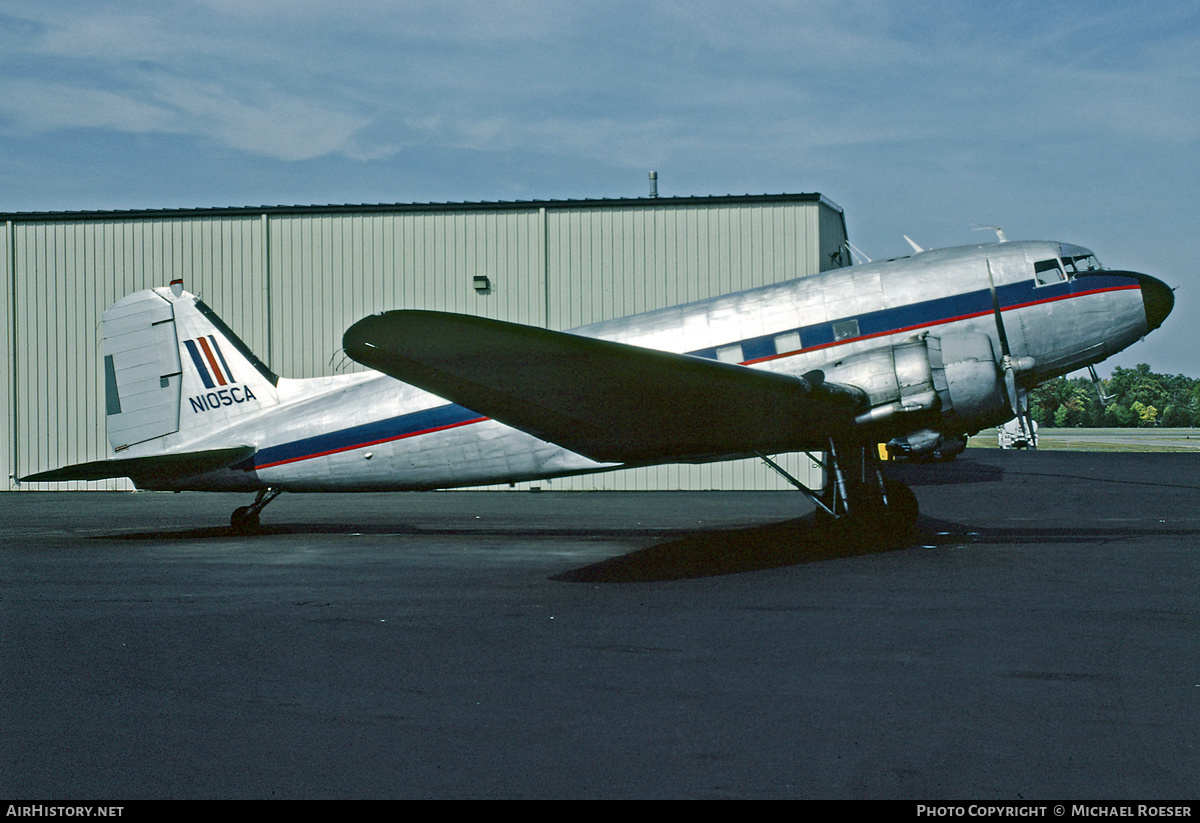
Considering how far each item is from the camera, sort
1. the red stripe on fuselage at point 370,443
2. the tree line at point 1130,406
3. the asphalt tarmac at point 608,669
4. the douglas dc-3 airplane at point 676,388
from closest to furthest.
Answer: the asphalt tarmac at point 608,669, the douglas dc-3 airplane at point 676,388, the red stripe on fuselage at point 370,443, the tree line at point 1130,406

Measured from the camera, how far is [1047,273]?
509 inches

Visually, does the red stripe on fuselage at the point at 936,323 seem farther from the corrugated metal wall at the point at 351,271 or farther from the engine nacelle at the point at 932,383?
the corrugated metal wall at the point at 351,271

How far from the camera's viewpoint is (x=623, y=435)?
38.6 feet

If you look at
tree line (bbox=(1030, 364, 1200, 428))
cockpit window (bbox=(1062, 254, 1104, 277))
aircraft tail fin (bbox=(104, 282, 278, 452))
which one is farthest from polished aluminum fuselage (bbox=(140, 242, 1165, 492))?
tree line (bbox=(1030, 364, 1200, 428))

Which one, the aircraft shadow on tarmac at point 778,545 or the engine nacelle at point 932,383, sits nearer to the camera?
the aircraft shadow on tarmac at point 778,545

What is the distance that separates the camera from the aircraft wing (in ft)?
29.6

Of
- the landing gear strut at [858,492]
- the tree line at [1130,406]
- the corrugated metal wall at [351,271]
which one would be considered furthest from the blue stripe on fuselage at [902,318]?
the tree line at [1130,406]

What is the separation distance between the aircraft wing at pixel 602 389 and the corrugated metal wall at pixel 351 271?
1406 cm

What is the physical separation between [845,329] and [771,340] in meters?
1.05

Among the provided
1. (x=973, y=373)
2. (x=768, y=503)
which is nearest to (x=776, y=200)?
(x=768, y=503)

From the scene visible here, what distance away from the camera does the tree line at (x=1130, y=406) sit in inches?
4104

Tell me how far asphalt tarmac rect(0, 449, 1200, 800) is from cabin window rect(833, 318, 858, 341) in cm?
297

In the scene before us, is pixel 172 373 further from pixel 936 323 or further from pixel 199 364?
pixel 936 323

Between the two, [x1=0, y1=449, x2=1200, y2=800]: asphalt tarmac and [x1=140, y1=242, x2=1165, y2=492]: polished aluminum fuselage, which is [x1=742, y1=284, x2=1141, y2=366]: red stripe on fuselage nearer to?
[x1=140, y1=242, x2=1165, y2=492]: polished aluminum fuselage
